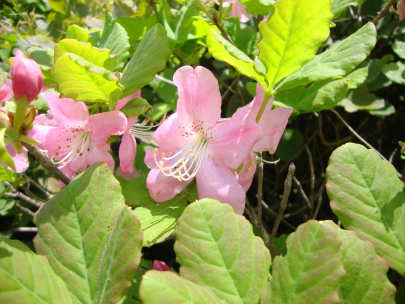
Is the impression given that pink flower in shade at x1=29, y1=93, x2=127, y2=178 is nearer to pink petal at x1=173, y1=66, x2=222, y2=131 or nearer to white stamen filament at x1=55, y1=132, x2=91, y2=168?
white stamen filament at x1=55, y1=132, x2=91, y2=168

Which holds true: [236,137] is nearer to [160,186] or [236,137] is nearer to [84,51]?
[160,186]

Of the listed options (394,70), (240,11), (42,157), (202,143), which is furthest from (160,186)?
(394,70)

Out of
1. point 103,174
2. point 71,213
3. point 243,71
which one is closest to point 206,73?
point 243,71

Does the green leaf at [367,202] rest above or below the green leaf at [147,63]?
below

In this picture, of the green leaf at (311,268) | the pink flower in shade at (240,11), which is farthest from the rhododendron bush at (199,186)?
the pink flower in shade at (240,11)

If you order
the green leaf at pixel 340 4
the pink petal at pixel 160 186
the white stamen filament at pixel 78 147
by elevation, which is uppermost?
the green leaf at pixel 340 4

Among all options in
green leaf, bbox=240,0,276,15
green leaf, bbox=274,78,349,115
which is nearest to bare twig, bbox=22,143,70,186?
green leaf, bbox=274,78,349,115

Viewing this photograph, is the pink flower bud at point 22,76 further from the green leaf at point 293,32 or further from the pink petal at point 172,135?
the green leaf at point 293,32
